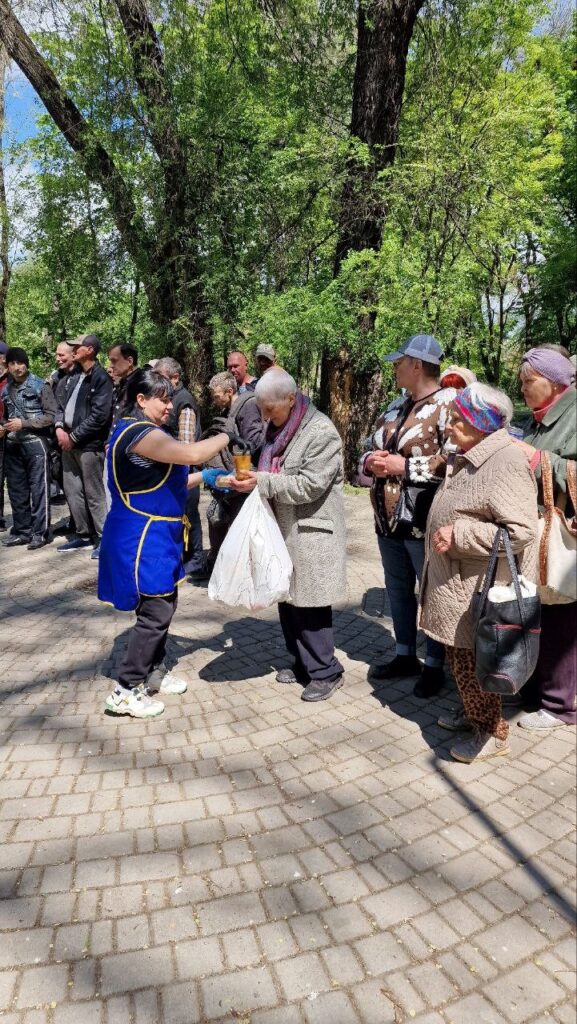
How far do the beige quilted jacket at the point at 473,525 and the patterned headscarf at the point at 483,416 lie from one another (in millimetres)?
45

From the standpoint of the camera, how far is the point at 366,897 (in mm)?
2504

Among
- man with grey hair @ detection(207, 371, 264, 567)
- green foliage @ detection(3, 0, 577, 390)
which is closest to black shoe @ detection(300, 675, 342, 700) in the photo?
man with grey hair @ detection(207, 371, 264, 567)

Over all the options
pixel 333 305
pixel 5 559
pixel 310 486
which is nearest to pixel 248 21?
pixel 333 305

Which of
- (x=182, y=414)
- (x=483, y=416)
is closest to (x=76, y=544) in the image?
(x=182, y=414)

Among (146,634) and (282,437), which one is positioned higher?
(282,437)

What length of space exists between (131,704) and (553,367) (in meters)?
2.99

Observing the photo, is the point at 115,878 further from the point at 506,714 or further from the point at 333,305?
the point at 333,305

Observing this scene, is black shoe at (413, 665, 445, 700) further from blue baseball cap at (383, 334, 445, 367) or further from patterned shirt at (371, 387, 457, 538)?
blue baseball cap at (383, 334, 445, 367)

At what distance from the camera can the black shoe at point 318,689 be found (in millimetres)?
4109

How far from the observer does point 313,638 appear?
4121 millimetres

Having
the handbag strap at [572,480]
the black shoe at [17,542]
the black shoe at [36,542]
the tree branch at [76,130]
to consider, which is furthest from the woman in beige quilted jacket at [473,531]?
the tree branch at [76,130]

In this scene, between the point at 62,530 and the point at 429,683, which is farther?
the point at 62,530

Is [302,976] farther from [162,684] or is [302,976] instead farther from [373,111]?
[373,111]

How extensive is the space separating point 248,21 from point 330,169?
3.03 metres
